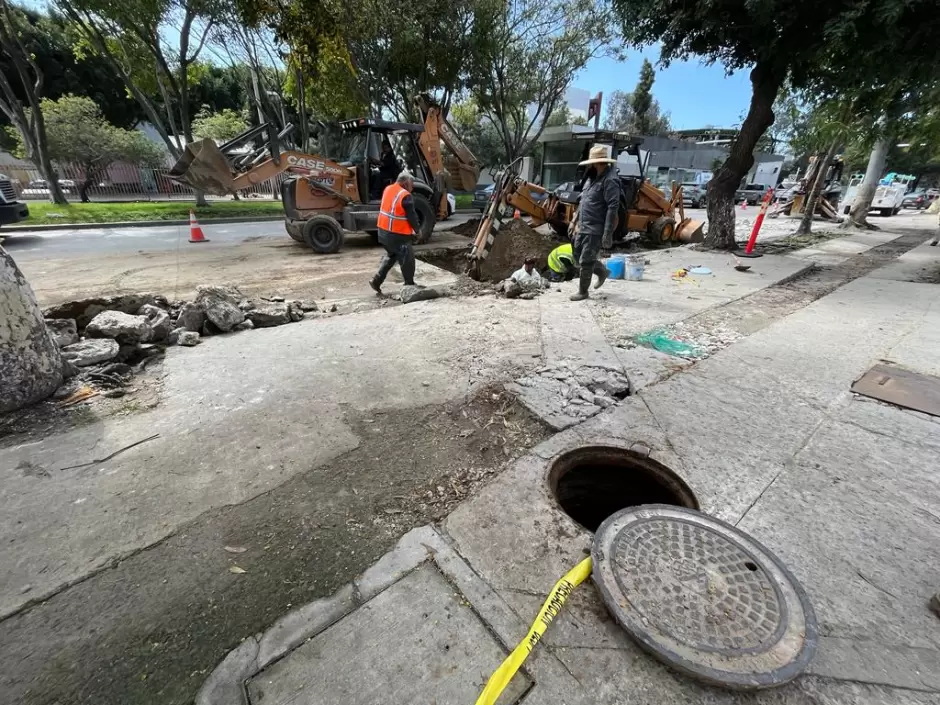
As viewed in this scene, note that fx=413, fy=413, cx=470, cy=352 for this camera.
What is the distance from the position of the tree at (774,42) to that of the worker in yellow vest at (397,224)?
5.69m

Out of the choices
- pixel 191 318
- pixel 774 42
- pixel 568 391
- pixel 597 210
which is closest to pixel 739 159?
pixel 774 42

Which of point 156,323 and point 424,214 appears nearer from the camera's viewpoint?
point 156,323

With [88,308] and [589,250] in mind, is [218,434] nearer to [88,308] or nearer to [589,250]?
[88,308]

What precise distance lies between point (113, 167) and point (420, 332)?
27.4 metres

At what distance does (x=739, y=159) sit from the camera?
28.8 feet

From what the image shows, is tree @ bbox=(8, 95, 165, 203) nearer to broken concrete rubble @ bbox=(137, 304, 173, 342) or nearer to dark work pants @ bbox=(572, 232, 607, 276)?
broken concrete rubble @ bbox=(137, 304, 173, 342)

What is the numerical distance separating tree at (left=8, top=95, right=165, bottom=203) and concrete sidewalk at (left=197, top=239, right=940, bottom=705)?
24.6 meters

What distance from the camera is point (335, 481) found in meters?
2.37

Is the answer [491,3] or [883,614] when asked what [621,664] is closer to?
[883,614]

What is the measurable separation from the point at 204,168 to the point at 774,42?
10492mm

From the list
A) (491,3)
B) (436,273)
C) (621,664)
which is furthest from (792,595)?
(491,3)

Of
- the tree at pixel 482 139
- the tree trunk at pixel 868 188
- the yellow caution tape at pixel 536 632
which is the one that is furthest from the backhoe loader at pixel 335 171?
the tree at pixel 482 139

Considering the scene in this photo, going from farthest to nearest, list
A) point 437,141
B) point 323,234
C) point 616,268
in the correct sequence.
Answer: point 437,141, point 323,234, point 616,268

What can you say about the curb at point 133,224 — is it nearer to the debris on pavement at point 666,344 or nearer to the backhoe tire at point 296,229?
the backhoe tire at point 296,229
